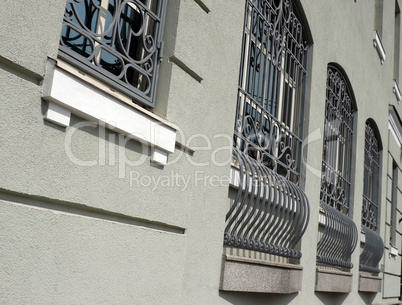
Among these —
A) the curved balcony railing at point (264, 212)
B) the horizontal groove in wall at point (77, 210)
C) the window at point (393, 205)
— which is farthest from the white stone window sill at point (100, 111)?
the window at point (393, 205)

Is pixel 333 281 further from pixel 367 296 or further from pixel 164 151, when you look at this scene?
pixel 164 151

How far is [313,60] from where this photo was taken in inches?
244

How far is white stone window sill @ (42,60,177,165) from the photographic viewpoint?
2.38 meters

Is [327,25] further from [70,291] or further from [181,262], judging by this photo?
[70,291]

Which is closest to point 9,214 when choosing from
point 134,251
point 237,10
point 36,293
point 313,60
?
point 36,293

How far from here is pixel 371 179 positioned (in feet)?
33.6

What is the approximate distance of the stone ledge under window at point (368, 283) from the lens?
8.53 meters

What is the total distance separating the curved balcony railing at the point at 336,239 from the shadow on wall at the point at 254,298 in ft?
4.14

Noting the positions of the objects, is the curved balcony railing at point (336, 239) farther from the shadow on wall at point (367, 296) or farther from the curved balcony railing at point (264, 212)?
the shadow on wall at point (367, 296)

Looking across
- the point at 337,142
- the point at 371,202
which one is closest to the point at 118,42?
the point at 337,142

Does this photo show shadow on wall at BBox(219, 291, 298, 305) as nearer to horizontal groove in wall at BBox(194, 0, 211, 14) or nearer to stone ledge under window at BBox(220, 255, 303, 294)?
stone ledge under window at BBox(220, 255, 303, 294)

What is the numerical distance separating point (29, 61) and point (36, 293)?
1.02 metres

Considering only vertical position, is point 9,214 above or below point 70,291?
above

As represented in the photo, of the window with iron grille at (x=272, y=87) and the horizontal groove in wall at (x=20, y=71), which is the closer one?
the horizontal groove in wall at (x=20, y=71)
